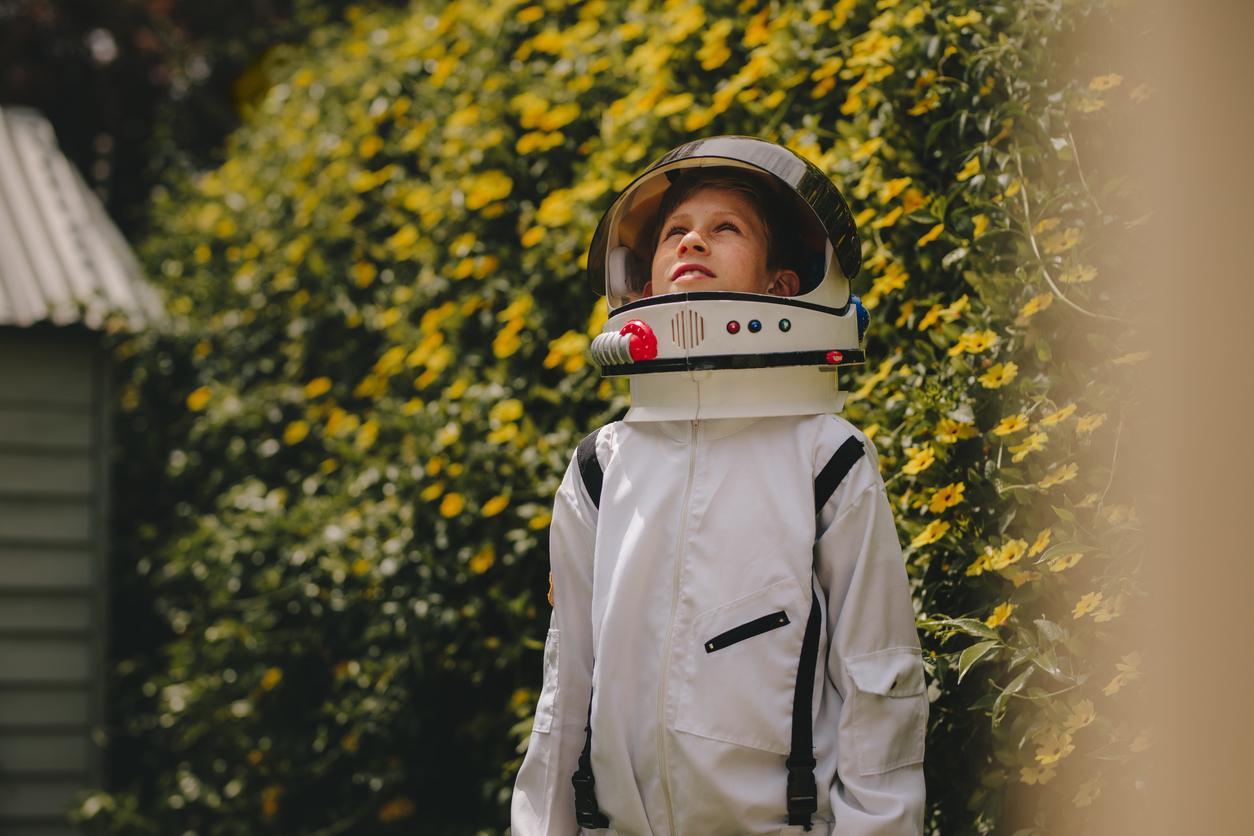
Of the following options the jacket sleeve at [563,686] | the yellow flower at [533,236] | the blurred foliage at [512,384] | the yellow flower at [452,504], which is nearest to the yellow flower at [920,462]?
the blurred foliage at [512,384]

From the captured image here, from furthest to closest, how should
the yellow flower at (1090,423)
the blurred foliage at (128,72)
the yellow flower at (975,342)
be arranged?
the blurred foliage at (128,72)
the yellow flower at (975,342)
the yellow flower at (1090,423)

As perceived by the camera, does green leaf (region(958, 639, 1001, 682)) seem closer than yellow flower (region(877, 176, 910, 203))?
Yes

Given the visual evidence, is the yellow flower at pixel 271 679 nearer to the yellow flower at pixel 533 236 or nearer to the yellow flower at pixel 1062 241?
the yellow flower at pixel 533 236

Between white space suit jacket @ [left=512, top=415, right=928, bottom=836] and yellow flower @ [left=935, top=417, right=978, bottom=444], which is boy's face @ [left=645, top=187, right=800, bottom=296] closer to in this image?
white space suit jacket @ [left=512, top=415, right=928, bottom=836]

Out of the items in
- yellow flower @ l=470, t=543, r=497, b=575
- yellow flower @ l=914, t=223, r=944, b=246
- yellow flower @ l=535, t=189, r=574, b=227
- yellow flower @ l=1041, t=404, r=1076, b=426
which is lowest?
yellow flower @ l=470, t=543, r=497, b=575

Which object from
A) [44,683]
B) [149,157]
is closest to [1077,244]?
[44,683]

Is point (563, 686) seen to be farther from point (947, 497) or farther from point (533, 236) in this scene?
point (533, 236)

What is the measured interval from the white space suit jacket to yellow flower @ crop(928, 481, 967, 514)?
15.8 inches

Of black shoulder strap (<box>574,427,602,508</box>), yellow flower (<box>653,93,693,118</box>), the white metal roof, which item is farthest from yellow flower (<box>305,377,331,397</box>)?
black shoulder strap (<box>574,427,602,508</box>)

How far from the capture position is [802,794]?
1861mm

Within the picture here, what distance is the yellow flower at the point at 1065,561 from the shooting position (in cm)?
211

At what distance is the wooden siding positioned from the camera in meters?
5.05

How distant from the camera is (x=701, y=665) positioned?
1903 millimetres

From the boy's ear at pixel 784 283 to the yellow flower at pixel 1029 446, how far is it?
0.48 m
